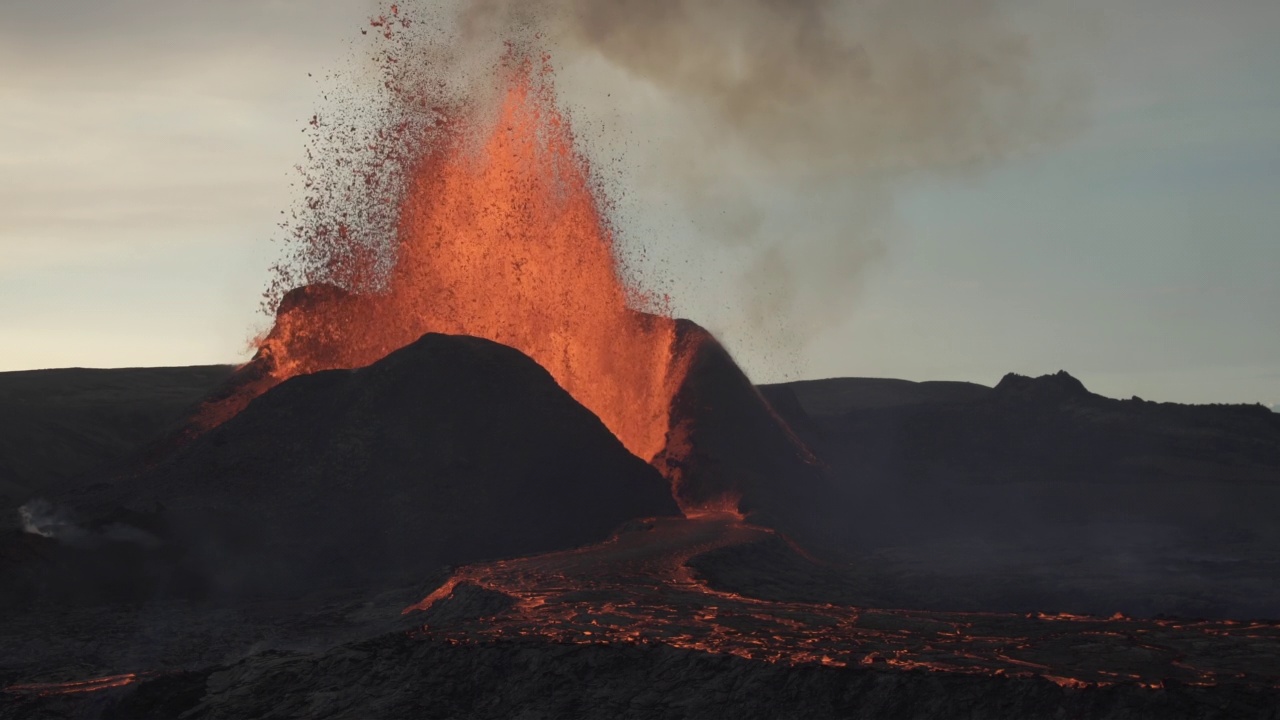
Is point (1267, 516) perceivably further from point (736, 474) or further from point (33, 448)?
point (33, 448)

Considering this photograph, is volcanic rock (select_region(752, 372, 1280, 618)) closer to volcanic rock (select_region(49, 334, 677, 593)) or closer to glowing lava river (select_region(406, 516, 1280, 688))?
glowing lava river (select_region(406, 516, 1280, 688))

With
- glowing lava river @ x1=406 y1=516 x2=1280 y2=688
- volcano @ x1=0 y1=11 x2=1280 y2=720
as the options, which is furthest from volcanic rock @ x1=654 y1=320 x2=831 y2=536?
glowing lava river @ x1=406 y1=516 x2=1280 y2=688

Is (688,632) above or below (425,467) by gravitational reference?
below

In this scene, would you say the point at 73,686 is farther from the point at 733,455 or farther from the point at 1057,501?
the point at 1057,501

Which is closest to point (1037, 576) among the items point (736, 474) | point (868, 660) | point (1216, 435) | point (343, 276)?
point (736, 474)

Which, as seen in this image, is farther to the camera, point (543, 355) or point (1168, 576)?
point (543, 355)

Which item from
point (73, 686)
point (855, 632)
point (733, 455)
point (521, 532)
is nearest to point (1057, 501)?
point (733, 455)
